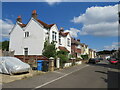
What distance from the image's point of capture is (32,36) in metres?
22.9

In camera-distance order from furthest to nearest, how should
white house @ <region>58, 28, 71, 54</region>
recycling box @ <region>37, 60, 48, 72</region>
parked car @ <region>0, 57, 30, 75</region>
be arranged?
white house @ <region>58, 28, 71, 54</region>, recycling box @ <region>37, 60, 48, 72</region>, parked car @ <region>0, 57, 30, 75</region>

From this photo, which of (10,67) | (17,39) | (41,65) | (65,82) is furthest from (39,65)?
(17,39)

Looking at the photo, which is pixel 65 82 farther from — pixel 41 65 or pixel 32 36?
pixel 32 36

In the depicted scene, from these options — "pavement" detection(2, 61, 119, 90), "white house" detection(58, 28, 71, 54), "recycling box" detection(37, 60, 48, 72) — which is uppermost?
"white house" detection(58, 28, 71, 54)

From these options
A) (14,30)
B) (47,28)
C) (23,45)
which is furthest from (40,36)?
(14,30)

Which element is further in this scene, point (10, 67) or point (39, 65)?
A: point (39, 65)

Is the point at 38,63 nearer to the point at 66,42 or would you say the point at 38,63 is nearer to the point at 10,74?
the point at 10,74

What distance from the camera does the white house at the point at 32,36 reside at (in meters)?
22.2

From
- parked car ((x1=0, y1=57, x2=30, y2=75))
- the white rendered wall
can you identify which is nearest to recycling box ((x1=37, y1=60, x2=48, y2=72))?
parked car ((x1=0, y1=57, x2=30, y2=75))

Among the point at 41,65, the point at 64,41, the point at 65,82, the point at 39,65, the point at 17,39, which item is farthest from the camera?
the point at 64,41

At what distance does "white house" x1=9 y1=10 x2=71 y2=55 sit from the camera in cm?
2218

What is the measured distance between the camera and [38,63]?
47.5ft

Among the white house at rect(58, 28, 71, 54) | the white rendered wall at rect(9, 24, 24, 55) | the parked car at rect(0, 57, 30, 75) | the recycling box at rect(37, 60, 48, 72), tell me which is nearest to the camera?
the parked car at rect(0, 57, 30, 75)

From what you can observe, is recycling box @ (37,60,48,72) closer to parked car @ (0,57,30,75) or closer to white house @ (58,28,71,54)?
parked car @ (0,57,30,75)
